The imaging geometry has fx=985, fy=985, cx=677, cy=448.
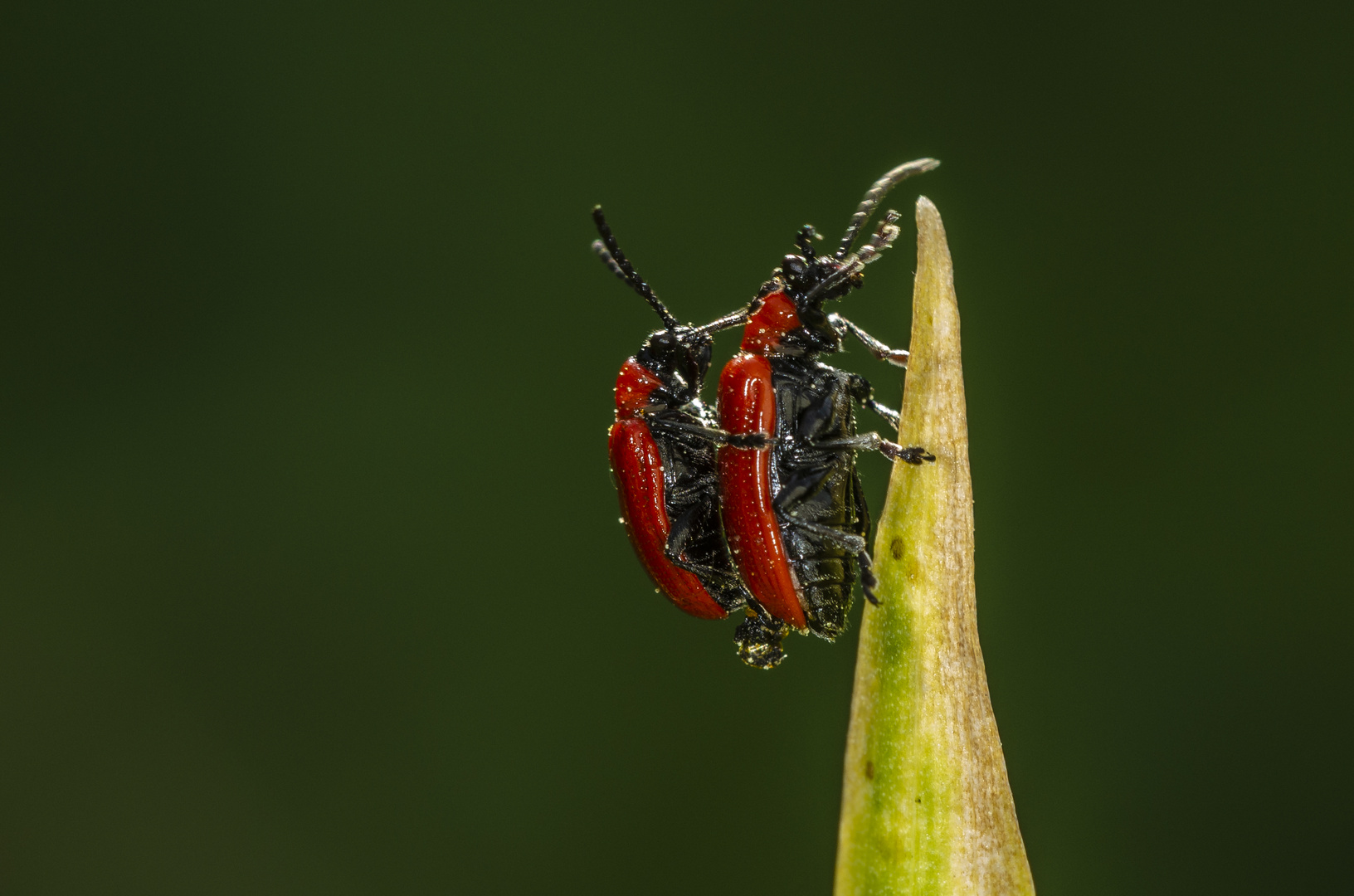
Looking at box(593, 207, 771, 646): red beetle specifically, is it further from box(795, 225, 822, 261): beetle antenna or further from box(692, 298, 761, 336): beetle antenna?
box(795, 225, 822, 261): beetle antenna

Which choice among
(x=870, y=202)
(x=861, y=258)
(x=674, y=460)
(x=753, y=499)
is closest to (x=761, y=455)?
(x=753, y=499)

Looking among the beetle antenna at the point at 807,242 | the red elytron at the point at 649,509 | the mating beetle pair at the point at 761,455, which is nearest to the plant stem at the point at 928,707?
the mating beetle pair at the point at 761,455

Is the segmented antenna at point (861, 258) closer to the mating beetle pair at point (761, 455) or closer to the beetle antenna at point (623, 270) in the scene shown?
the mating beetle pair at point (761, 455)

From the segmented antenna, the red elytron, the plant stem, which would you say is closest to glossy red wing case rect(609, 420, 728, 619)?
the red elytron

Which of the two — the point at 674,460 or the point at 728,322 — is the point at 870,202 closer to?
the point at 728,322

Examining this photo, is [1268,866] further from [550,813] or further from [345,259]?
[345,259]

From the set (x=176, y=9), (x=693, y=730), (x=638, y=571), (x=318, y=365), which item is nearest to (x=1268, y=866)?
(x=693, y=730)

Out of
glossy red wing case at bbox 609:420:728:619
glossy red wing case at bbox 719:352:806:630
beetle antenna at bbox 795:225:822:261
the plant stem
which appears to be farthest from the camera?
beetle antenna at bbox 795:225:822:261
